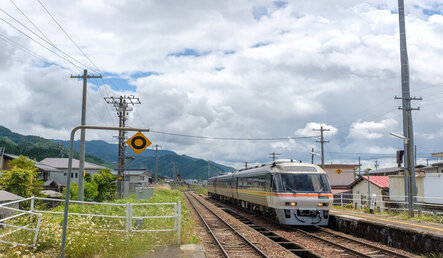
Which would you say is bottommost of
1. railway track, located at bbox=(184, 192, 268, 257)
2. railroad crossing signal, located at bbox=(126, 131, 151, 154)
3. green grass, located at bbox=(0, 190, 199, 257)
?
railway track, located at bbox=(184, 192, 268, 257)

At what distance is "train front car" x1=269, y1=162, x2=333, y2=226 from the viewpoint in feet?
55.5

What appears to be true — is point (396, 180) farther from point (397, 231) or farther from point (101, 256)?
point (101, 256)

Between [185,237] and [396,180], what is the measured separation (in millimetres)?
23792

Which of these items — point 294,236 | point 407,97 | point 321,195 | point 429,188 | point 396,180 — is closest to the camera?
point 294,236

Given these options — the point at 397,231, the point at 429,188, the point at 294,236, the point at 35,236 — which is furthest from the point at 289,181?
the point at 429,188

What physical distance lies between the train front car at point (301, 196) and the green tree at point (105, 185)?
106 feet

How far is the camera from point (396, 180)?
1211 inches

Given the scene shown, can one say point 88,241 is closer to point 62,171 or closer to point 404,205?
point 404,205

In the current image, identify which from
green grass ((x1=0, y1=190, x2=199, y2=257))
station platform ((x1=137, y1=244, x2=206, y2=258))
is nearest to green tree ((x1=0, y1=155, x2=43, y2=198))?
green grass ((x1=0, y1=190, x2=199, y2=257))

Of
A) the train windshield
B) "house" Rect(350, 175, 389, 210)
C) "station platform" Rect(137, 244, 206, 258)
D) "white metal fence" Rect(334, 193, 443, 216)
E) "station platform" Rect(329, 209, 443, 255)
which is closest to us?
"station platform" Rect(137, 244, 206, 258)

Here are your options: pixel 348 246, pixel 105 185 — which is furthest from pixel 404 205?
pixel 105 185

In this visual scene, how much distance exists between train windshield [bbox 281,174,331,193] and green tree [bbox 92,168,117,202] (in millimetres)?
32519

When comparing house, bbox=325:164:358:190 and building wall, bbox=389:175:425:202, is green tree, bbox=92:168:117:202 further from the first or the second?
house, bbox=325:164:358:190

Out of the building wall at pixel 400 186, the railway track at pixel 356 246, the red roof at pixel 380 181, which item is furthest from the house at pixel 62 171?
the railway track at pixel 356 246
